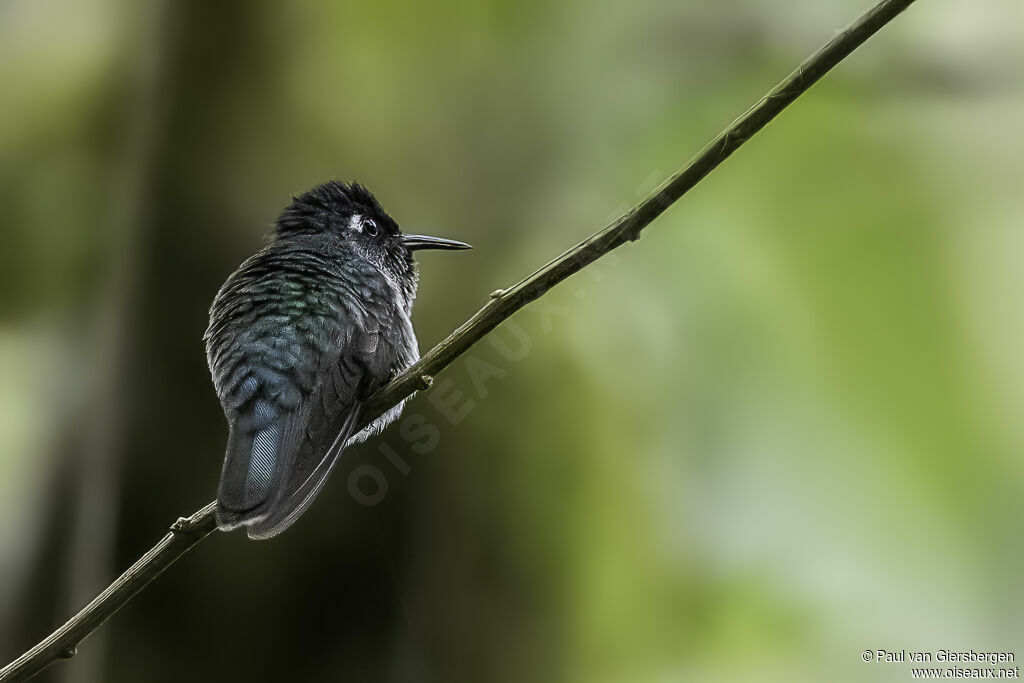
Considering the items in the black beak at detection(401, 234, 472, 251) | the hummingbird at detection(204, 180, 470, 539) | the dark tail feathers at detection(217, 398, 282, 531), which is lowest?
the dark tail feathers at detection(217, 398, 282, 531)

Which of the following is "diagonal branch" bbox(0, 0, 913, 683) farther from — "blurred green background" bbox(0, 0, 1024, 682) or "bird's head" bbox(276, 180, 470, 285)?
"blurred green background" bbox(0, 0, 1024, 682)

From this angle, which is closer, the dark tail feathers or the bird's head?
the dark tail feathers

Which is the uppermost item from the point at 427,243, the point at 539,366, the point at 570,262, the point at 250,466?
the point at 539,366

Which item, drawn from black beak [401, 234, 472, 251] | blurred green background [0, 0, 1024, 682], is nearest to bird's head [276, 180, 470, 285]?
black beak [401, 234, 472, 251]

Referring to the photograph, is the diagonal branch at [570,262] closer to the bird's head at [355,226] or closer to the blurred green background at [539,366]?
the bird's head at [355,226]

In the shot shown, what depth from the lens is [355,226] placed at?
2.84 meters

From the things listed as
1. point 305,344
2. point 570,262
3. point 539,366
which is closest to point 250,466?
point 305,344

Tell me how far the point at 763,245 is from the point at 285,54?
2.75 meters

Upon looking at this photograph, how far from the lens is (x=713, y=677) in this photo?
4.03 meters

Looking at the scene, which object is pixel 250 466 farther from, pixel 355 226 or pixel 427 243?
pixel 355 226

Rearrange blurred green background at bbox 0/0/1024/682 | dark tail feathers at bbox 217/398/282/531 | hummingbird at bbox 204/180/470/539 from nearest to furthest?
dark tail feathers at bbox 217/398/282/531
hummingbird at bbox 204/180/470/539
blurred green background at bbox 0/0/1024/682

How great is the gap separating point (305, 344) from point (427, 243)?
684 millimetres

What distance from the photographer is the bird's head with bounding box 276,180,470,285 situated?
2.76 m

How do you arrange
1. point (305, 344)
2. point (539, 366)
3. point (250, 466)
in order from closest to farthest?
point (250, 466), point (305, 344), point (539, 366)
